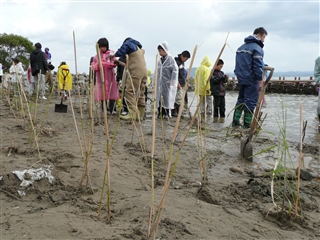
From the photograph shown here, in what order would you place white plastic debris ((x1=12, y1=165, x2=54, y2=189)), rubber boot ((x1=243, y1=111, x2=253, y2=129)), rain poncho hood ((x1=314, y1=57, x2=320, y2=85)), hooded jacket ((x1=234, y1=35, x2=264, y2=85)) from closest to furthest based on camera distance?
white plastic debris ((x1=12, y1=165, x2=54, y2=189)) → hooded jacket ((x1=234, y1=35, x2=264, y2=85)) → rubber boot ((x1=243, y1=111, x2=253, y2=129)) → rain poncho hood ((x1=314, y1=57, x2=320, y2=85))

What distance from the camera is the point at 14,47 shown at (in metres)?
25.5

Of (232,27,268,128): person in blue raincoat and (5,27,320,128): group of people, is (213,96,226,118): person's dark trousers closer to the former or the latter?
(5,27,320,128): group of people

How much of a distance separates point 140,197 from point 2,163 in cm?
136

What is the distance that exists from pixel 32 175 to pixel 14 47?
25.9 meters

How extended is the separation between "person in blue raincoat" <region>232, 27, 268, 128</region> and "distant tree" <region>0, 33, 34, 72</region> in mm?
22678

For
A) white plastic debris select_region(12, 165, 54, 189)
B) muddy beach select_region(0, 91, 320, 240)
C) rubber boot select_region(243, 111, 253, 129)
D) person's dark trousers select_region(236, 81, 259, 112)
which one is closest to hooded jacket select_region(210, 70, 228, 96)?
person's dark trousers select_region(236, 81, 259, 112)

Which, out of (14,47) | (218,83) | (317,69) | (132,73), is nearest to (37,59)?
(132,73)

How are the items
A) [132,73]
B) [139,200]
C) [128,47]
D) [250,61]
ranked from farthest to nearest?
[132,73] < [128,47] < [250,61] < [139,200]

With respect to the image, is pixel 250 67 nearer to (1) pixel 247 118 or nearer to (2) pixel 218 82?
(1) pixel 247 118

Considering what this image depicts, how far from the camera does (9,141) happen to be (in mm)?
3748

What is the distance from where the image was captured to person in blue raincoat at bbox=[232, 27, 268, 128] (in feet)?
17.9

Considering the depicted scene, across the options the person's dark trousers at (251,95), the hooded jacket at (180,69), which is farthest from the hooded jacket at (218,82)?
the person's dark trousers at (251,95)

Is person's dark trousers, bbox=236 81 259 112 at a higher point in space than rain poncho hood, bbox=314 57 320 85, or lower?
lower

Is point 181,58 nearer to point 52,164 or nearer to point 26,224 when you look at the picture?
point 52,164
